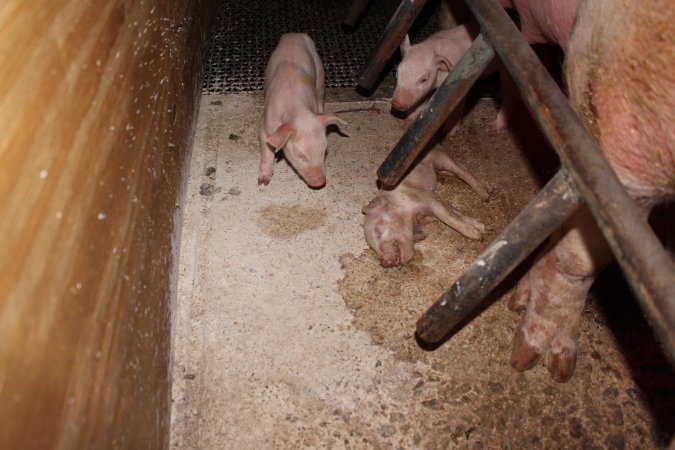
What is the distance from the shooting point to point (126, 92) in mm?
1459

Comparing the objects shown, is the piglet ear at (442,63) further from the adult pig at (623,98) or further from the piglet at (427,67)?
the adult pig at (623,98)

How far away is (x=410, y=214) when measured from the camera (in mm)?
2346

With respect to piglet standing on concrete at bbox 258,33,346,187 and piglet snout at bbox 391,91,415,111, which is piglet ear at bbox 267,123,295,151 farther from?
piglet snout at bbox 391,91,415,111

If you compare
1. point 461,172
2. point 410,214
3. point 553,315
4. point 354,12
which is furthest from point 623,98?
point 354,12

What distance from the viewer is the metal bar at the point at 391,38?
2434 mm

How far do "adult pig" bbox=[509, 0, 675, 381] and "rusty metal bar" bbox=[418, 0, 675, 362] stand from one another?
200mm

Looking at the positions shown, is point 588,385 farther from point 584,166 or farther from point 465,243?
point 584,166

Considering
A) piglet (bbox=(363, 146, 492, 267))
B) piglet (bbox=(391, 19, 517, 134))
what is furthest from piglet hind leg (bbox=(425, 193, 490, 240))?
piglet (bbox=(391, 19, 517, 134))

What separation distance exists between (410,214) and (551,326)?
751 millimetres

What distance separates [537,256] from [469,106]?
4.39ft

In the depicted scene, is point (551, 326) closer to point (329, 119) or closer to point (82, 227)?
point (329, 119)

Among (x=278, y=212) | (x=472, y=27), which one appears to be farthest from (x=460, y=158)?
(x=278, y=212)

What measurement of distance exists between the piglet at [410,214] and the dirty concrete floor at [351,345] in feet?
0.27

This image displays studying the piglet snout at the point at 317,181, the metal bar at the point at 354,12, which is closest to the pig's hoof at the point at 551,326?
the piglet snout at the point at 317,181
